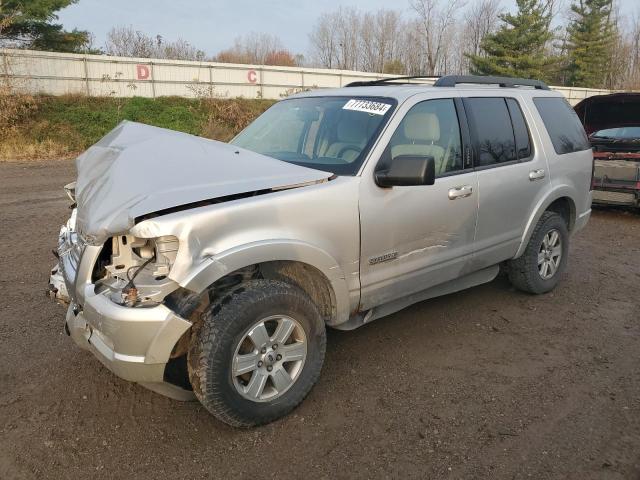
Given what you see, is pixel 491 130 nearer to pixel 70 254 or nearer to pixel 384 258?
pixel 384 258

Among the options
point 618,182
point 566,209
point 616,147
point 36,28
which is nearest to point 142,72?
point 36,28

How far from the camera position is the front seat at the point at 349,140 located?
3.38 metres

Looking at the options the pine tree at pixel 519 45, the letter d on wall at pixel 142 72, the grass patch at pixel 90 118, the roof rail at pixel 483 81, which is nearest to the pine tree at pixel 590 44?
the pine tree at pixel 519 45

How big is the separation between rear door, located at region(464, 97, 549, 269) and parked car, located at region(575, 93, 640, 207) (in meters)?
4.48

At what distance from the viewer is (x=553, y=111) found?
194 inches

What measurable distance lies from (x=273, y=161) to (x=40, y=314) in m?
2.55

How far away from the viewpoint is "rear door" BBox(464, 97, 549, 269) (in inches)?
159

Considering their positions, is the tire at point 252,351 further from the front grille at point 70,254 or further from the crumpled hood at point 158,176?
the front grille at point 70,254

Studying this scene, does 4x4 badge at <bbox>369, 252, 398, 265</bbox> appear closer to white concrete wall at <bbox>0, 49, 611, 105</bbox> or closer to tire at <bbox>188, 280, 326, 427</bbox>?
tire at <bbox>188, 280, 326, 427</bbox>

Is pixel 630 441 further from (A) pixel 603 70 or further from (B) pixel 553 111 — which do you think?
(A) pixel 603 70

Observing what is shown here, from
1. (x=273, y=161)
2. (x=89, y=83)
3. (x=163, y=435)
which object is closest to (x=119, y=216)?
(x=273, y=161)

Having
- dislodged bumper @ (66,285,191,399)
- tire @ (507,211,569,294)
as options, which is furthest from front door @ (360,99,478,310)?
dislodged bumper @ (66,285,191,399)

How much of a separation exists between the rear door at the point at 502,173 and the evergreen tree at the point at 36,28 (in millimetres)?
20897

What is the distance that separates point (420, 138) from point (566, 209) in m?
2.33
